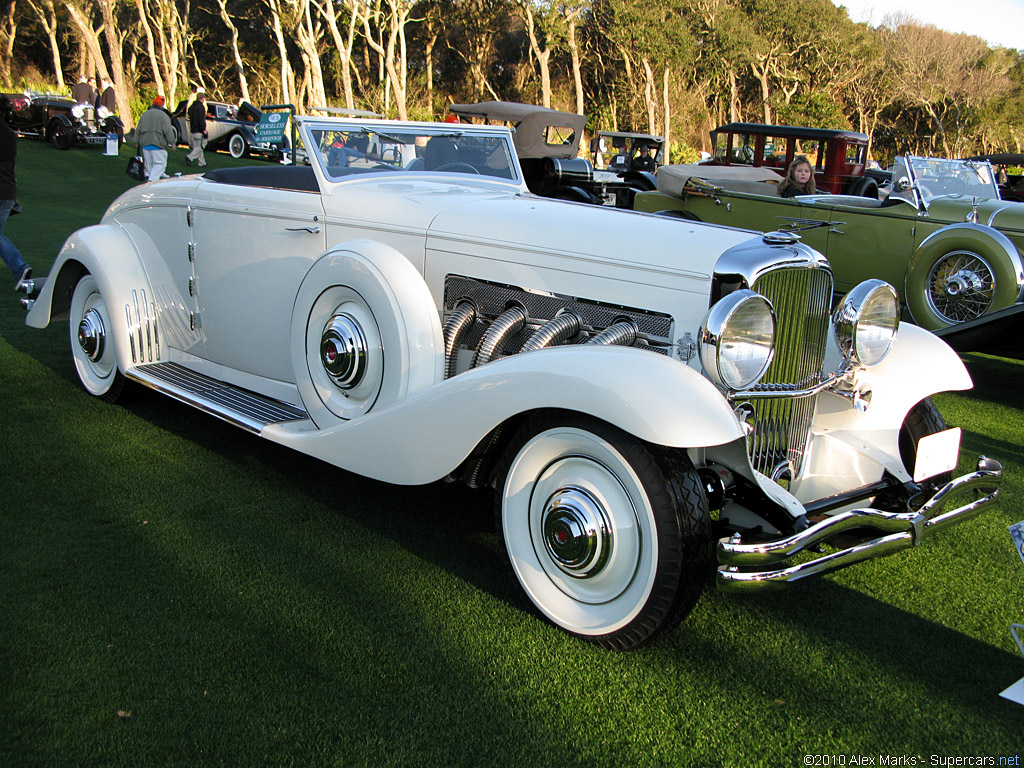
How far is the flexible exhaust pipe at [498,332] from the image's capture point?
3121mm

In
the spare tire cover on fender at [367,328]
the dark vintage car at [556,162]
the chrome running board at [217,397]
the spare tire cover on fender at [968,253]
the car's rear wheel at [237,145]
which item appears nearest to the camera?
the spare tire cover on fender at [367,328]

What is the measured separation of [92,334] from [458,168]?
237cm

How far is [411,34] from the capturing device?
142 ft

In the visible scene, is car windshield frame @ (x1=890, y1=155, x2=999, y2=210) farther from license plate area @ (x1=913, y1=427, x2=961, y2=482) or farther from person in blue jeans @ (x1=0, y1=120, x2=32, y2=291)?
person in blue jeans @ (x1=0, y1=120, x2=32, y2=291)

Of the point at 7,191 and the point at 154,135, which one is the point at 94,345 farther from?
the point at 154,135

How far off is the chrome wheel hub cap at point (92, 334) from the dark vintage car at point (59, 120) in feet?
63.7

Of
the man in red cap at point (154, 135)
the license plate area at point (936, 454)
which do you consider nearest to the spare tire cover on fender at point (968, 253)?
the license plate area at point (936, 454)

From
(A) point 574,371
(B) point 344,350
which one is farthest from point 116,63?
(A) point 574,371

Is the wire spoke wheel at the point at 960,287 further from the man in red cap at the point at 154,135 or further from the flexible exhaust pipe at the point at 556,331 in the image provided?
the man in red cap at the point at 154,135

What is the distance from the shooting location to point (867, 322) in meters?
3.01

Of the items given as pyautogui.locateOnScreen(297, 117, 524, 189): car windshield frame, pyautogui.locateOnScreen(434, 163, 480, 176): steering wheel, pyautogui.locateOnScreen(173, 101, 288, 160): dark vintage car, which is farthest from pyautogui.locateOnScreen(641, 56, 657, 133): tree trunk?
pyautogui.locateOnScreen(434, 163, 480, 176): steering wheel

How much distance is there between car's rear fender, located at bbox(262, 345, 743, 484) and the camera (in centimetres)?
226

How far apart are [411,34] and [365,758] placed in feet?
152

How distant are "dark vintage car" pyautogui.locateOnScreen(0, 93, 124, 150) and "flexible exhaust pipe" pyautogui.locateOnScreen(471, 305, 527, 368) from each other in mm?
21833
